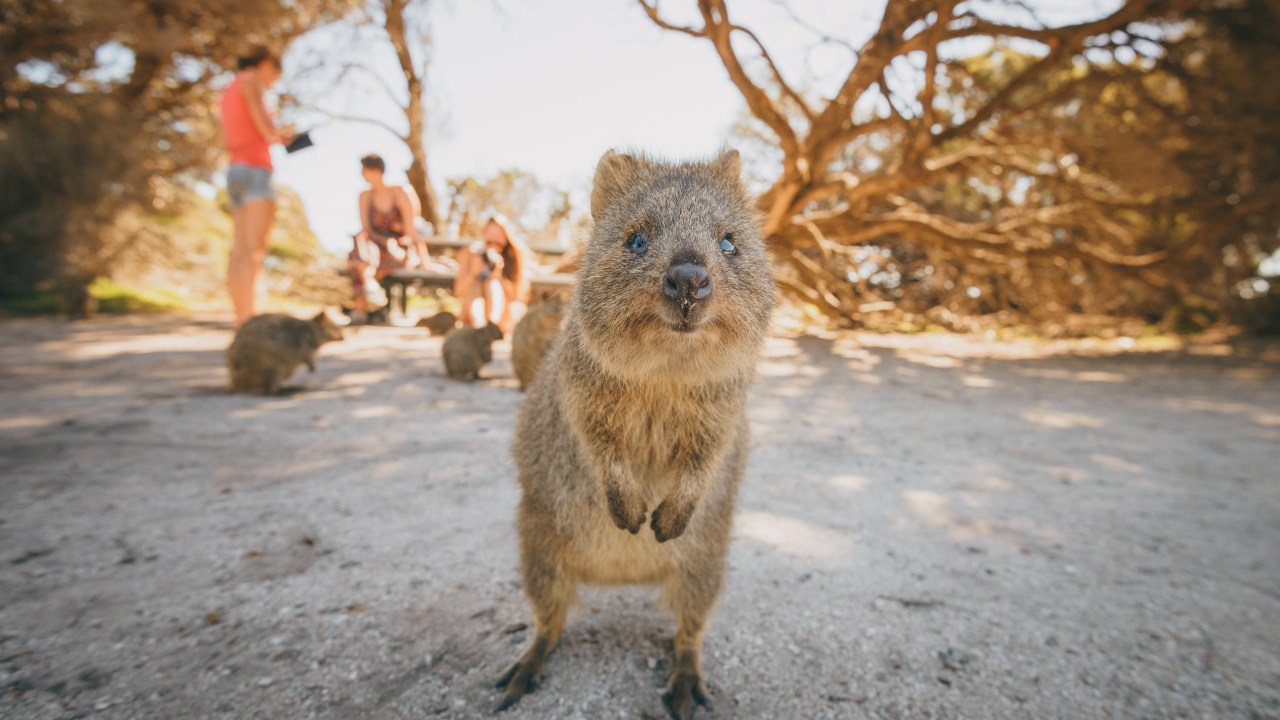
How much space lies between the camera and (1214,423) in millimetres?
5711

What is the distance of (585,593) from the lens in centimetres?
260

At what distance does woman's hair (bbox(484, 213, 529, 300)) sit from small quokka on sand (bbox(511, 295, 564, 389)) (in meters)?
3.21

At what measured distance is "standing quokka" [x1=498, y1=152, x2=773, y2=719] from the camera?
183 centimetres

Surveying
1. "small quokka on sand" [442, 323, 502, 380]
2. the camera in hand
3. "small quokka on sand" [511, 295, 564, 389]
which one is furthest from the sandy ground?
the camera in hand

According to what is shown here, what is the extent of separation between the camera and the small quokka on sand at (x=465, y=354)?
6168 millimetres

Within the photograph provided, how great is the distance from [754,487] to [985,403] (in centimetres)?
396

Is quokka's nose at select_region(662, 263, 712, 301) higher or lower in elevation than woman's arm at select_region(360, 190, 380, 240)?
lower

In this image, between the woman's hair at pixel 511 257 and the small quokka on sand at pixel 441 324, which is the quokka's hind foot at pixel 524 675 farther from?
the small quokka on sand at pixel 441 324

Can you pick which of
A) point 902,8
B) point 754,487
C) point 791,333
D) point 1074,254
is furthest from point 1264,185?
point 754,487

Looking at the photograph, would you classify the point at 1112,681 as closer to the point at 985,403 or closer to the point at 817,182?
the point at 985,403

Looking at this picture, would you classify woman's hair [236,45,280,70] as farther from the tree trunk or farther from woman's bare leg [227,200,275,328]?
the tree trunk

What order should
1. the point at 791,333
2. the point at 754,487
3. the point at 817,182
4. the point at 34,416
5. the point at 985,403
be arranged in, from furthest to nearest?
the point at 791,333, the point at 817,182, the point at 985,403, the point at 34,416, the point at 754,487

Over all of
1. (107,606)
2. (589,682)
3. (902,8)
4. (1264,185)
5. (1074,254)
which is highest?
(902,8)

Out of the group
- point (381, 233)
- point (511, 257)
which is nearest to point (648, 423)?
point (511, 257)
